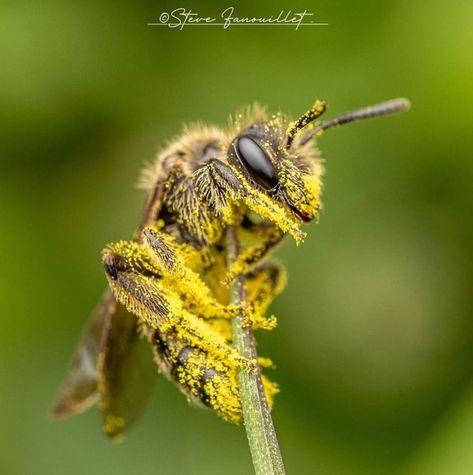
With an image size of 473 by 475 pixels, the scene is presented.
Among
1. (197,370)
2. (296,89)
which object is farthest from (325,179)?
(197,370)

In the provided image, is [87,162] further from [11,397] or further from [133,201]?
[11,397]

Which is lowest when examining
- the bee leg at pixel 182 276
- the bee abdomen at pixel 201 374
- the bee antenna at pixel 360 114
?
the bee abdomen at pixel 201 374

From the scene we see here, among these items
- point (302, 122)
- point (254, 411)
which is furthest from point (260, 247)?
point (254, 411)

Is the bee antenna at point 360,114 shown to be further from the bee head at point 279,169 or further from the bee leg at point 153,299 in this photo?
the bee leg at point 153,299

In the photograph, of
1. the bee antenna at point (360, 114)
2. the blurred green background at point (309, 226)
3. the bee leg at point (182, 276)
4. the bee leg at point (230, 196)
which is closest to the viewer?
the bee leg at point (230, 196)

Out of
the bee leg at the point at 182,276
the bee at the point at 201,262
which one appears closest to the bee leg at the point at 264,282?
the bee at the point at 201,262

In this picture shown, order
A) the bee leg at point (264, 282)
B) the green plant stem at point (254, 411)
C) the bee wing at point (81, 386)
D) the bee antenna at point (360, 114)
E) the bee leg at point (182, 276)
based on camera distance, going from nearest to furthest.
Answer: the green plant stem at point (254, 411) → the bee leg at point (182, 276) → the bee antenna at point (360, 114) → the bee leg at point (264, 282) → the bee wing at point (81, 386)

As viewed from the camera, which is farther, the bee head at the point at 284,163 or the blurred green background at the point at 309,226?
the blurred green background at the point at 309,226

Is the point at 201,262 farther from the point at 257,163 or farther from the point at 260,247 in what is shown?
the point at 257,163

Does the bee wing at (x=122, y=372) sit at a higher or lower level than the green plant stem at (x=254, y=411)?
lower
